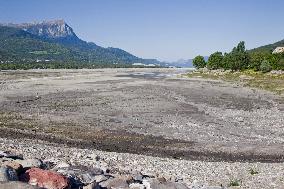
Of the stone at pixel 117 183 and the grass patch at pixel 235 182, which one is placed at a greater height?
the stone at pixel 117 183

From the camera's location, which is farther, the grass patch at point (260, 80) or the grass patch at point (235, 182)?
the grass patch at point (260, 80)

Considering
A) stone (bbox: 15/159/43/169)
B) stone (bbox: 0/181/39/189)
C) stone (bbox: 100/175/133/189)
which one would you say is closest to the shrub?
stone (bbox: 100/175/133/189)

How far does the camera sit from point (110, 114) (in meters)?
63.0

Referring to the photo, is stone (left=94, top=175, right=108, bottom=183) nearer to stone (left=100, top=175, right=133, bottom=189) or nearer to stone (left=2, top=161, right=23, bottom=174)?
stone (left=100, top=175, right=133, bottom=189)

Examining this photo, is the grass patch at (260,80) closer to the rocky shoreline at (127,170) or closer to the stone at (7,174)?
the rocky shoreline at (127,170)

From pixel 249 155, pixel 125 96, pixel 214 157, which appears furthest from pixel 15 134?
pixel 125 96

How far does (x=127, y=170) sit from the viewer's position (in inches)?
1142

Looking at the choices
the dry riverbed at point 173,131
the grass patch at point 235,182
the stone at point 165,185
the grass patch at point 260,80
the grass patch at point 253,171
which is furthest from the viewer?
the grass patch at point 260,80

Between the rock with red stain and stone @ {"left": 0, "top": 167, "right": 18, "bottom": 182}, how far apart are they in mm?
746

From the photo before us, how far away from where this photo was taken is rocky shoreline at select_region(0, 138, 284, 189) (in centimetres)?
2336

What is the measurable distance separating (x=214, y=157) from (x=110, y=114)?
2706cm

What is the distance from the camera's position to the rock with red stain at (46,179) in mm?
20734

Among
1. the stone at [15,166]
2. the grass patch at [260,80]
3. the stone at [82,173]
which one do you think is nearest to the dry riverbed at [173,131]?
the stone at [82,173]

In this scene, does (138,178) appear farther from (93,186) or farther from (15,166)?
(15,166)
